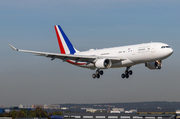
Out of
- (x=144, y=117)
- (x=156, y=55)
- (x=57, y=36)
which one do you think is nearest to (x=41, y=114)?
(x=144, y=117)

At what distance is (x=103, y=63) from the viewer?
56.0 meters

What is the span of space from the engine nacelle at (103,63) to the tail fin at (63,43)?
14.1 metres

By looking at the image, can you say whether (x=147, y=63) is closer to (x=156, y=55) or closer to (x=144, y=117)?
(x=156, y=55)

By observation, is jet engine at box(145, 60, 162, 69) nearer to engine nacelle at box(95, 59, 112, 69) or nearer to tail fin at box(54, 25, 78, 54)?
engine nacelle at box(95, 59, 112, 69)

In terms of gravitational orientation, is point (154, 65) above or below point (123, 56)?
below

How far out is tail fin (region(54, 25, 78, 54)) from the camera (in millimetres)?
70500

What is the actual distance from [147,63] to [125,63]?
15.9 ft

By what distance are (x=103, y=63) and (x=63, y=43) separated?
1820 cm

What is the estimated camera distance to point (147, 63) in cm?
5756

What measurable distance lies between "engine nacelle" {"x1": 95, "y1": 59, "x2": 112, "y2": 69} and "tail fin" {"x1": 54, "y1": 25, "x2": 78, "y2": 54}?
14108 millimetres

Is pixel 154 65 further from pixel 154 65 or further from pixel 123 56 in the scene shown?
pixel 123 56

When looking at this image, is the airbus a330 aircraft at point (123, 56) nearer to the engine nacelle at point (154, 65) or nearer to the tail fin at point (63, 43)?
the engine nacelle at point (154, 65)

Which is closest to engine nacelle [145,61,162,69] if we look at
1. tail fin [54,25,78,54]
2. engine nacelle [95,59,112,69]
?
engine nacelle [95,59,112,69]

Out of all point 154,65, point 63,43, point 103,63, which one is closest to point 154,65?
point 154,65
